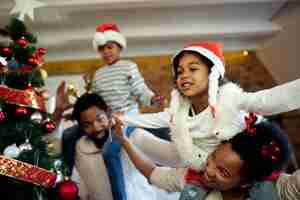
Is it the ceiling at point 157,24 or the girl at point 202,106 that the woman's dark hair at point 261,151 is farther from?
the ceiling at point 157,24

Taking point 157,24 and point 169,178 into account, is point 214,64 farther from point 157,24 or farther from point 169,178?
point 157,24

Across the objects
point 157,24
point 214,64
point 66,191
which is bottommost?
point 66,191

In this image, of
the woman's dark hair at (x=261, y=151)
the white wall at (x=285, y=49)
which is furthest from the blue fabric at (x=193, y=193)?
the white wall at (x=285, y=49)

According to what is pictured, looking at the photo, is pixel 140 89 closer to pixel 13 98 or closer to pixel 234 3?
pixel 13 98

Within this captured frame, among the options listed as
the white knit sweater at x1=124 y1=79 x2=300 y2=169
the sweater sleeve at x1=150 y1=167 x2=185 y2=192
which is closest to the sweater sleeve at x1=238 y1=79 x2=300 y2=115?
the white knit sweater at x1=124 y1=79 x2=300 y2=169

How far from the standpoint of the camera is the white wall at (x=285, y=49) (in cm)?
228

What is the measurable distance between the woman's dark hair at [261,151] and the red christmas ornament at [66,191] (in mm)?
591

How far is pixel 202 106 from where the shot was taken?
126 centimetres

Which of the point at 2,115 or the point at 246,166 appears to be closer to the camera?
the point at 246,166

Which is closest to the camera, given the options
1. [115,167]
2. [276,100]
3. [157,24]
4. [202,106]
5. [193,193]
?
[276,100]

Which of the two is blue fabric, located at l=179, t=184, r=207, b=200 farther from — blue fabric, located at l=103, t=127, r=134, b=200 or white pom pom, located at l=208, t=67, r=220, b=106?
blue fabric, located at l=103, t=127, r=134, b=200

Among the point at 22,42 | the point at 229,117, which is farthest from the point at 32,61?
the point at 229,117

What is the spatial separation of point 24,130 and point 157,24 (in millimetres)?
1403

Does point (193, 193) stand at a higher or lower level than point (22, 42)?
lower
